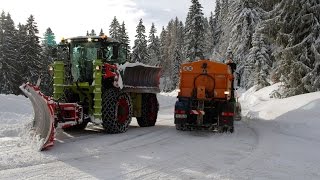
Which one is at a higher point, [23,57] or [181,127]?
[23,57]

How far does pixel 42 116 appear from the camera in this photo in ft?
33.6

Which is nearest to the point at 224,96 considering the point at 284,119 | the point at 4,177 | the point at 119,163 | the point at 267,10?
the point at 284,119

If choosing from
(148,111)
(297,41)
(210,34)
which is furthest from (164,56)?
(148,111)

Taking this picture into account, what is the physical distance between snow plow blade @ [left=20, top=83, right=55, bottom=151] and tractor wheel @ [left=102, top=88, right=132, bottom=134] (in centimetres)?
216

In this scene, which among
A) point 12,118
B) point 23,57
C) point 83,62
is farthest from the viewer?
point 23,57

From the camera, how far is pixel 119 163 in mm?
8320

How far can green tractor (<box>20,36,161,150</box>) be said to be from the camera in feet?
A: 38.8

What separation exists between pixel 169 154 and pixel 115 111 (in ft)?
10.5

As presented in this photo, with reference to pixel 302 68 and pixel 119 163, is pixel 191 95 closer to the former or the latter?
pixel 119 163

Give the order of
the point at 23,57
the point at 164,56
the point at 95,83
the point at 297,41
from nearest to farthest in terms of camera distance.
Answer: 1. the point at 95,83
2. the point at 297,41
3. the point at 23,57
4. the point at 164,56

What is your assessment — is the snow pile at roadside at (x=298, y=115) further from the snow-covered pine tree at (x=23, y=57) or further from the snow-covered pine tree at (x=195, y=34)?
the snow-covered pine tree at (x=195, y=34)

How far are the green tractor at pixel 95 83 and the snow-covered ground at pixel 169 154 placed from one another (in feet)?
1.75

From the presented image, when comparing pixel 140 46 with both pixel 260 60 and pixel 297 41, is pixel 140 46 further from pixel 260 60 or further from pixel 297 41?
pixel 297 41

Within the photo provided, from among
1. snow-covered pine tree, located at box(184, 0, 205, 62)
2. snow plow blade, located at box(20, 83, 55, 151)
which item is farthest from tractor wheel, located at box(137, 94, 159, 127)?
snow-covered pine tree, located at box(184, 0, 205, 62)
